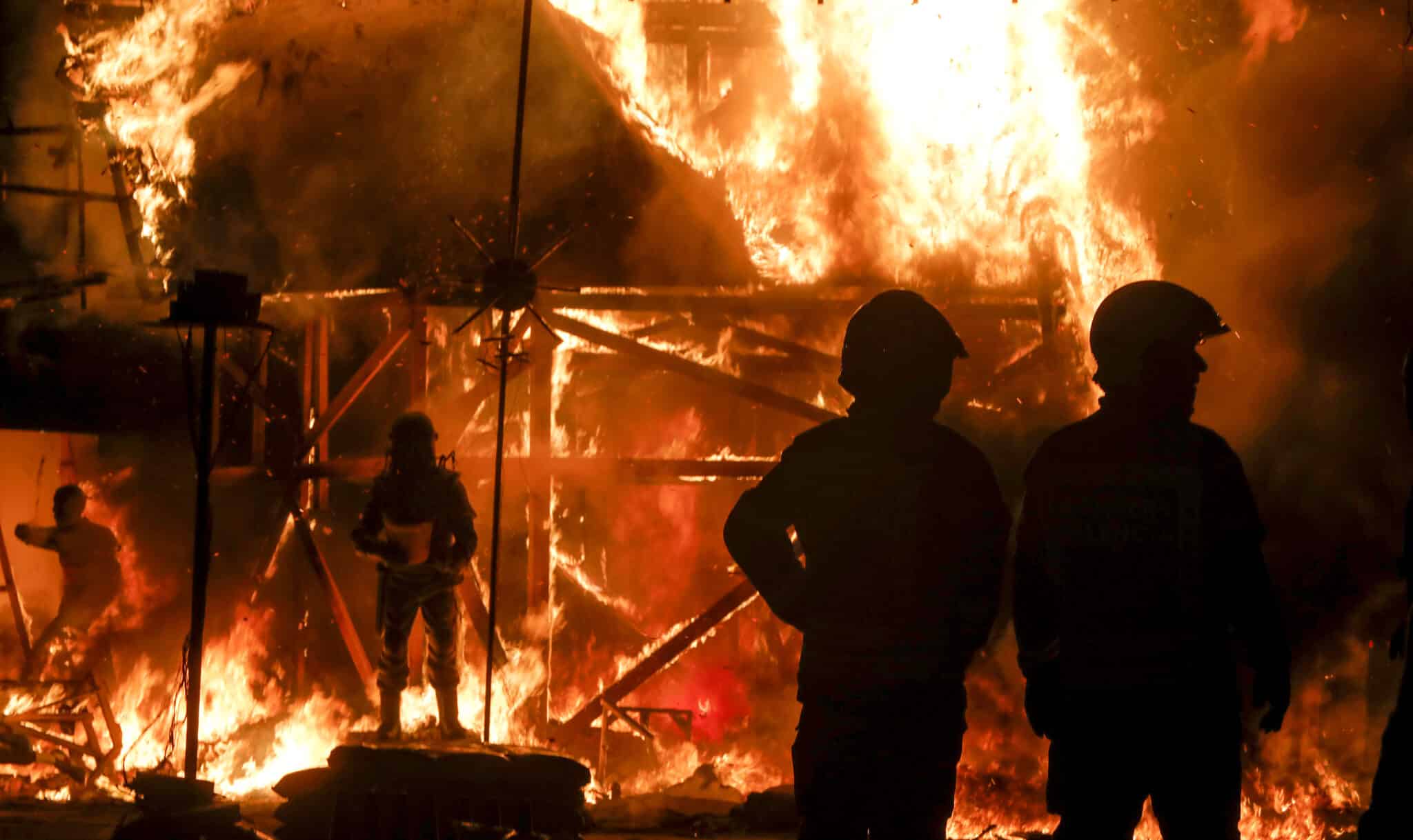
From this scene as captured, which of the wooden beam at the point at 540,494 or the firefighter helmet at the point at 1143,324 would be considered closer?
the firefighter helmet at the point at 1143,324

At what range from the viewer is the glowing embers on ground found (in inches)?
424

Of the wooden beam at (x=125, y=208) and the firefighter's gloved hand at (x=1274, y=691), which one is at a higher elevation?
the wooden beam at (x=125, y=208)

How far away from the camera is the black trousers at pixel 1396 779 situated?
10.4 feet

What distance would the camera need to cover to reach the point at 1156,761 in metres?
3.48

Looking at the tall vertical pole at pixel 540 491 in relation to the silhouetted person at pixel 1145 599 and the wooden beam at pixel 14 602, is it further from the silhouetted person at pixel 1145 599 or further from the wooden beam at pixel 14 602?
the silhouetted person at pixel 1145 599

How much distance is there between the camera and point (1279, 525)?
10.3 meters

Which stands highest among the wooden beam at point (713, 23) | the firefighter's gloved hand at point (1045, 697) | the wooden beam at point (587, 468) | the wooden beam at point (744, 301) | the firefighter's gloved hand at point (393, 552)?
the wooden beam at point (713, 23)

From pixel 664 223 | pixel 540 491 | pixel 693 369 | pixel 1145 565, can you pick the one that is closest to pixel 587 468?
pixel 693 369

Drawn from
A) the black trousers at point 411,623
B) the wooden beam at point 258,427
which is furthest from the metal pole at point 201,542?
the wooden beam at point 258,427

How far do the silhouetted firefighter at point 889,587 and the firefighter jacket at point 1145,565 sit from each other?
13.8 inches

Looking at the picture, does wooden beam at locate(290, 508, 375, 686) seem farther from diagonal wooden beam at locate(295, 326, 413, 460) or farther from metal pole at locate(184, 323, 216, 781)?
metal pole at locate(184, 323, 216, 781)

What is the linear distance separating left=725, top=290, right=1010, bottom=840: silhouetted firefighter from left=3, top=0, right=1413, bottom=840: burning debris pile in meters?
6.28

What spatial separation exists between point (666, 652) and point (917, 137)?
19.2ft

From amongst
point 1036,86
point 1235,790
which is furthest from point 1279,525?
point 1235,790
